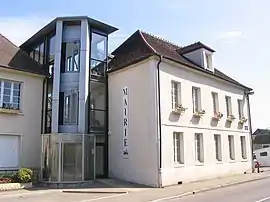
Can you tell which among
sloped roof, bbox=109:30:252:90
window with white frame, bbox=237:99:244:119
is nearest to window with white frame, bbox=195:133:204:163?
sloped roof, bbox=109:30:252:90

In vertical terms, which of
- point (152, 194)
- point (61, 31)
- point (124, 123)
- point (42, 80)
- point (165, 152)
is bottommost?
point (152, 194)

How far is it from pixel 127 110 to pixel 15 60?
739cm

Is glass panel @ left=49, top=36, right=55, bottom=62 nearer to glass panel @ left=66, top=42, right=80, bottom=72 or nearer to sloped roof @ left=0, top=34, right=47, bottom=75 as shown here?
sloped roof @ left=0, top=34, right=47, bottom=75

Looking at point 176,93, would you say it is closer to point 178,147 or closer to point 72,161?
point 178,147

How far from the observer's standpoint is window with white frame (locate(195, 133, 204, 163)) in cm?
1942

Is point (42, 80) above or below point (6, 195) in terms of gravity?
above

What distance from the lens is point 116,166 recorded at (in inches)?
718

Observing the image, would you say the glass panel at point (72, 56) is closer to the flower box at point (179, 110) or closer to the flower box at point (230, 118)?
Answer: the flower box at point (179, 110)

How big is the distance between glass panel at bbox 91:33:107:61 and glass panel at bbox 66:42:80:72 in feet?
3.03

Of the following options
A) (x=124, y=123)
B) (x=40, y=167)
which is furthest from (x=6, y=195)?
(x=124, y=123)

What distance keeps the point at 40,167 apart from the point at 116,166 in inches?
164

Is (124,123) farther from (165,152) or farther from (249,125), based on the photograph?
(249,125)

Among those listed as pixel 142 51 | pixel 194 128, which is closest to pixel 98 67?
pixel 142 51

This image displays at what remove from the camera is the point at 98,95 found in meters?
19.8
